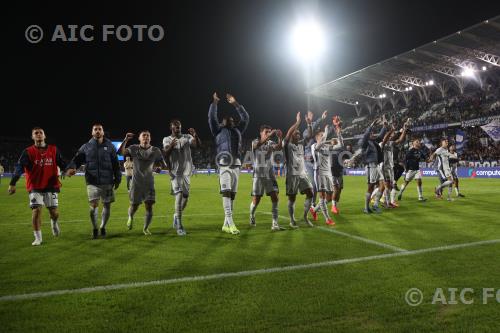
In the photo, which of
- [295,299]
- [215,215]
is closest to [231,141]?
[215,215]

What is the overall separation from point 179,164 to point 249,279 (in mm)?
3851

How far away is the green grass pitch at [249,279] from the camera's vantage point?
3324mm

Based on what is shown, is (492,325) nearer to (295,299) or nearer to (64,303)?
(295,299)

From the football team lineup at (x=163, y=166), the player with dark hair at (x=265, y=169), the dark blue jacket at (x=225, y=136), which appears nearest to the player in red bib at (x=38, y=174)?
the football team lineup at (x=163, y=166)

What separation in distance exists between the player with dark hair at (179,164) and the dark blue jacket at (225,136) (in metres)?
0.44

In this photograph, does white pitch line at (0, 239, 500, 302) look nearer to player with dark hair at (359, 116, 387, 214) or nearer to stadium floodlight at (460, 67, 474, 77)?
player with dark hair at (359, 116, 387, 214)

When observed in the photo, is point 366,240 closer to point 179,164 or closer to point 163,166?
point 179,164

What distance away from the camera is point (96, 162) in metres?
7.34

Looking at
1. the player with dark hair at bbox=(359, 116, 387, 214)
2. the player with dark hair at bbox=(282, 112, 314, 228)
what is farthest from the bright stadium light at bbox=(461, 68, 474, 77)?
the player with dark hair at bbox=(282, 112, 314, 228)

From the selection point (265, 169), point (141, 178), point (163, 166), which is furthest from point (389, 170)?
point (141, 178)

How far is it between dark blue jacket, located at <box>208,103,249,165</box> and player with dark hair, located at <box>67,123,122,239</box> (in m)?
2.10

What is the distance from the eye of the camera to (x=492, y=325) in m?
3.22

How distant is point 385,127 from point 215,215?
5436mm

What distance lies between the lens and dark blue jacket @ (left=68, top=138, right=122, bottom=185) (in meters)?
7.30
